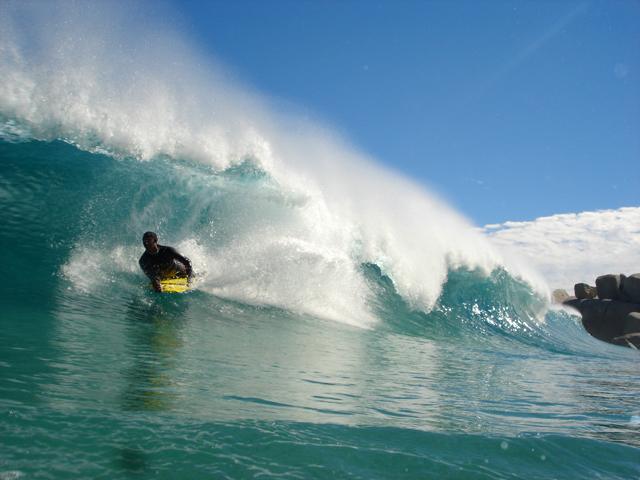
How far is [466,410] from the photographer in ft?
12.7

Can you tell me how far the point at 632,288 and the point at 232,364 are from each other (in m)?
29.9

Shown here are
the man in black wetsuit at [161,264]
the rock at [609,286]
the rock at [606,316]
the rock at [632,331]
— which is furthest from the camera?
the rock at [609,286]

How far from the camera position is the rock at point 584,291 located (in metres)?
31.1

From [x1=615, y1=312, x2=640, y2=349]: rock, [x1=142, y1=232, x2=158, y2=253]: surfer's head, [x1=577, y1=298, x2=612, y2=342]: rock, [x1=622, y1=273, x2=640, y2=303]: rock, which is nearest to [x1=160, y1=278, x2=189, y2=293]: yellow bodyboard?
[x1=142, y1=232, x2=158, y2=253]: surfer's head

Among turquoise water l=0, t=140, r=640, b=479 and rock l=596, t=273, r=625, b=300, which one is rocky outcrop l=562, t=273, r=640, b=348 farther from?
turquoise water l=0, t=140, r=640, b=479

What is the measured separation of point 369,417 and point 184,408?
4.05ft

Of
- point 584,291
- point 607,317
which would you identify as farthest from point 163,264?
point 584,291

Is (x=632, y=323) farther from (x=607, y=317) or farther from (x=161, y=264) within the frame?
(x=161, y=264)

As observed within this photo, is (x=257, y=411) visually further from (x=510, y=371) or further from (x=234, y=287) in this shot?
(x=234, y=287)

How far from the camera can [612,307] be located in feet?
91.5

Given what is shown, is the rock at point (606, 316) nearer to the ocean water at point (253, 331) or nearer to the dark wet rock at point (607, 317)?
the dark wet rock at point (607, 317)

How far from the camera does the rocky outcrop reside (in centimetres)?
2620

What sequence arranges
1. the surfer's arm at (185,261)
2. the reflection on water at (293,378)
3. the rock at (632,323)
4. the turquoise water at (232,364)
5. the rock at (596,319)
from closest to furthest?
the turquoise water at (232,364) < the reflection on water at (293,378) < the surfer's arm at (185,261) < the rock at (632,323) < the rock at (596,319)

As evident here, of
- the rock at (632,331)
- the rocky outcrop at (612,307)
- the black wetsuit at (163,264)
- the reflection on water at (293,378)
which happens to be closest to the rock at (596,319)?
the rocky outcrop at (612,307)
